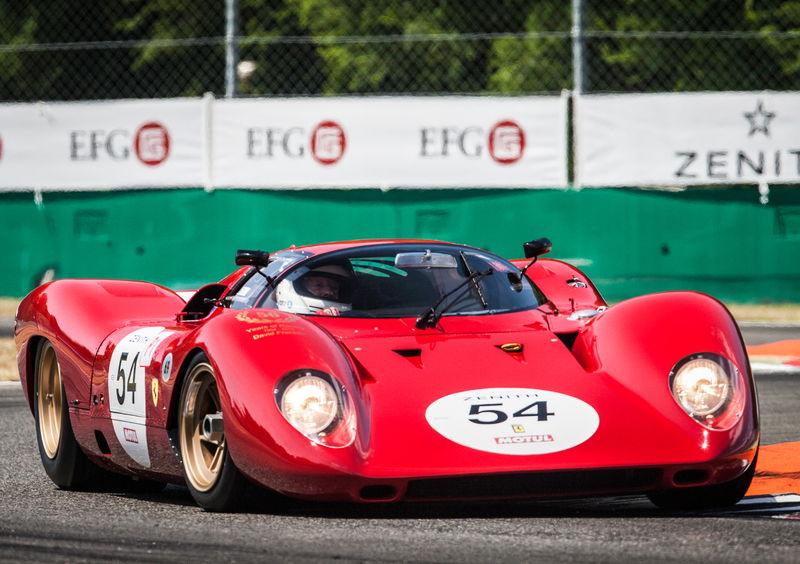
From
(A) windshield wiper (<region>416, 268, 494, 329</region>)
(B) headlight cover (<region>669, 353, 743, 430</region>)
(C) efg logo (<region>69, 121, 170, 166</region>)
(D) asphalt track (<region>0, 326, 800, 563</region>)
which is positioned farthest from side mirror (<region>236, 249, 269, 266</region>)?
(C) efg logo (<region>69, 121, 170, 166</region>)

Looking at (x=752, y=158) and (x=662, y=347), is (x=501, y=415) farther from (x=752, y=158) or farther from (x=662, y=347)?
(x=752, y=158)

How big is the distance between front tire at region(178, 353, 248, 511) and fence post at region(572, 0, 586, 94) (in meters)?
10.7

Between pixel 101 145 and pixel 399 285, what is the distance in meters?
11.4

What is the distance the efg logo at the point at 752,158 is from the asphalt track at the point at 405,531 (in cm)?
1020

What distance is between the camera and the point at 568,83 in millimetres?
26984

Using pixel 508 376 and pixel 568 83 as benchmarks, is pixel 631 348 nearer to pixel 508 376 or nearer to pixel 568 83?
pixel 508 376

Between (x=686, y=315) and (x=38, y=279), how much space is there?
12311mm

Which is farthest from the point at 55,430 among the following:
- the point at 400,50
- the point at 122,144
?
the point at 400,50

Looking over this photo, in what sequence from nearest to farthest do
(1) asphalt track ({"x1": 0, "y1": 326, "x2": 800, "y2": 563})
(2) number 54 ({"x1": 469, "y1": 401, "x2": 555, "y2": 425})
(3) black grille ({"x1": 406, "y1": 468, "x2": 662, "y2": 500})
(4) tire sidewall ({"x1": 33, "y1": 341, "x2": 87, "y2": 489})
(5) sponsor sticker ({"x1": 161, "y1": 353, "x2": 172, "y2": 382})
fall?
(1) asphalt track ({"x1": 0, "y1": 326, "x2": 800, "y2": 563}) → (3) black grille ({"x1": 406, "y1": 468, "x2": 662, "y2": 500}) → (2) number 54 ({"x1": 469, "y1": 401, "x2": 555, "y2": 425}) → (5) sponsor sticker ({"x1": 161, "y1": 353, "x2": 172, "y2": 382}) → (4) tire sidewall ({"x1": 33, "y1": 341, "x2": 87, "y2": 489})

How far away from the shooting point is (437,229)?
1655 cm

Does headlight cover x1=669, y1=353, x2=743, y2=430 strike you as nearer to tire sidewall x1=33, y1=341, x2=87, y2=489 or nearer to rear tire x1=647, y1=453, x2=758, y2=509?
rear tire x1=647, y1=453, x2=758, y2=509

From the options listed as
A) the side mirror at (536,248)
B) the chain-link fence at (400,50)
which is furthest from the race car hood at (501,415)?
the chain-link fence at (400,50)

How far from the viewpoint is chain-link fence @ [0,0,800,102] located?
24719 mm

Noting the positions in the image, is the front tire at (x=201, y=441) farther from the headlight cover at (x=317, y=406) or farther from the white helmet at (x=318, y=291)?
the white helmet at (x=318, y=291)
